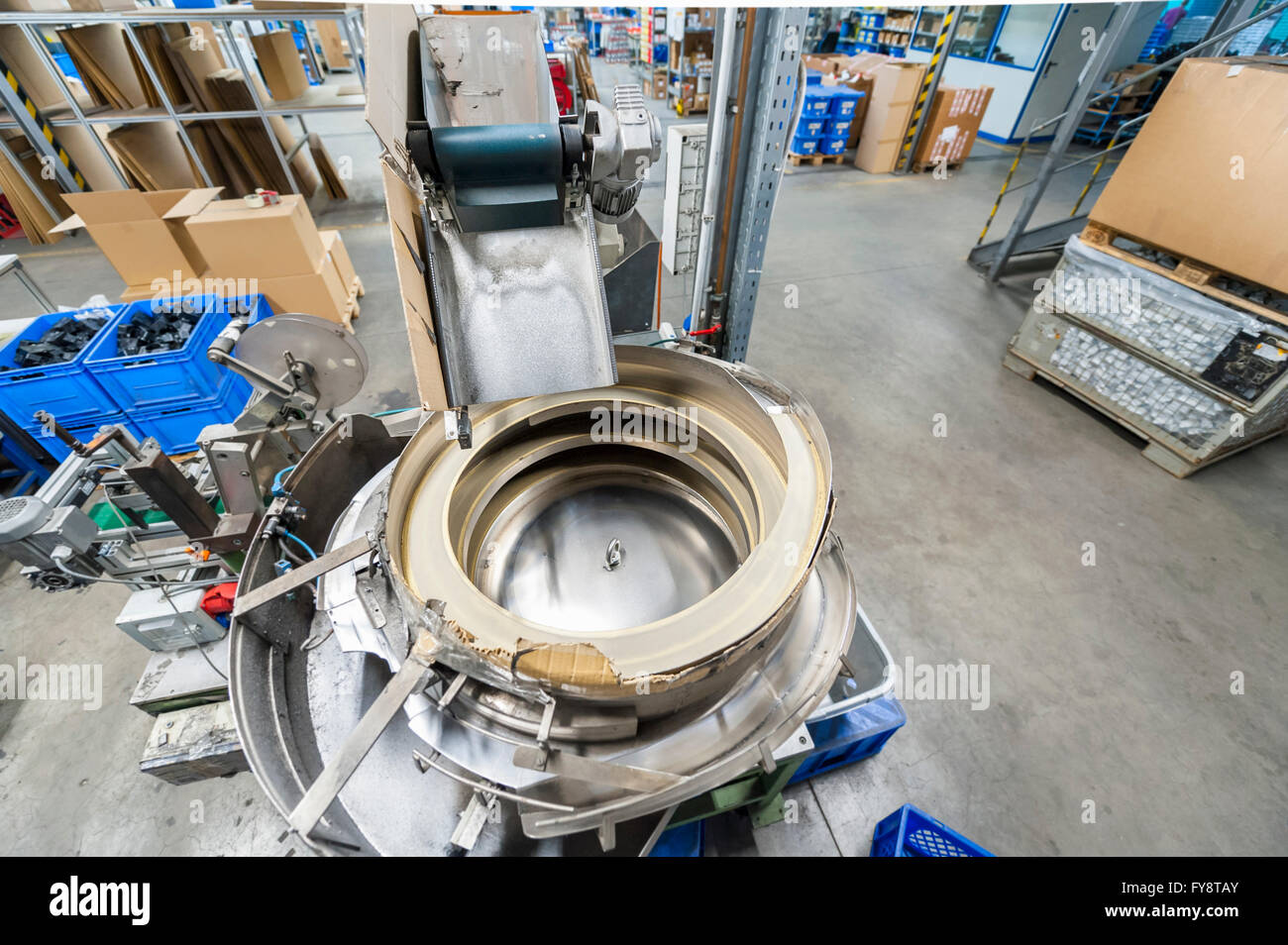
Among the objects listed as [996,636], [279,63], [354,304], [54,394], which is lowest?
[996,636]

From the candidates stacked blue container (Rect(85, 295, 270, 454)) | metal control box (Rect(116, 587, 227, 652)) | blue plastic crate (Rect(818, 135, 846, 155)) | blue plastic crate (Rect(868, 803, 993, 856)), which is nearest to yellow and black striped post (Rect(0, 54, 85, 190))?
stacked blue container (Rect(85, 295, 270, 454))

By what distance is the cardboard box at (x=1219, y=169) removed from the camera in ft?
9.26

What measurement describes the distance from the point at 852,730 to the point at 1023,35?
12.2 metres

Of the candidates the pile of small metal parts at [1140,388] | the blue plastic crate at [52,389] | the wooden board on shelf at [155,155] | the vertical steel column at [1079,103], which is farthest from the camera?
the wooden board on shelf at [155,155]

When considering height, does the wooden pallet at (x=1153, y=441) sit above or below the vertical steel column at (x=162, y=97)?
below

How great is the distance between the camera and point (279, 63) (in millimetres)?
6328

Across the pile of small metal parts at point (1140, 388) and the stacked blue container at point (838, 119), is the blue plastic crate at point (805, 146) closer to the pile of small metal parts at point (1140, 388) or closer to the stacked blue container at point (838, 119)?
the stacked blue container at point (838, 119)

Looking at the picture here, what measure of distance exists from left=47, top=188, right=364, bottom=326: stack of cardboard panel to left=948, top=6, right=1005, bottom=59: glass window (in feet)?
37.3

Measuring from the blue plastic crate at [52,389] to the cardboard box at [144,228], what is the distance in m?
1.07

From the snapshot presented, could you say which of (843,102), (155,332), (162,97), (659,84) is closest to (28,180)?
(162,97)

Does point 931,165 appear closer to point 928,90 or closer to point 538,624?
point 928,90

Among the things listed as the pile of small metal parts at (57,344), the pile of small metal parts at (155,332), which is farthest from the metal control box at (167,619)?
the pile of small metal parts at (57,344)

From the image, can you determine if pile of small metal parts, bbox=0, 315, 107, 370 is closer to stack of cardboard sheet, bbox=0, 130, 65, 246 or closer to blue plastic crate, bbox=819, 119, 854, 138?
stack of cardboard sheet, bbox=0, 130, 65, 246
